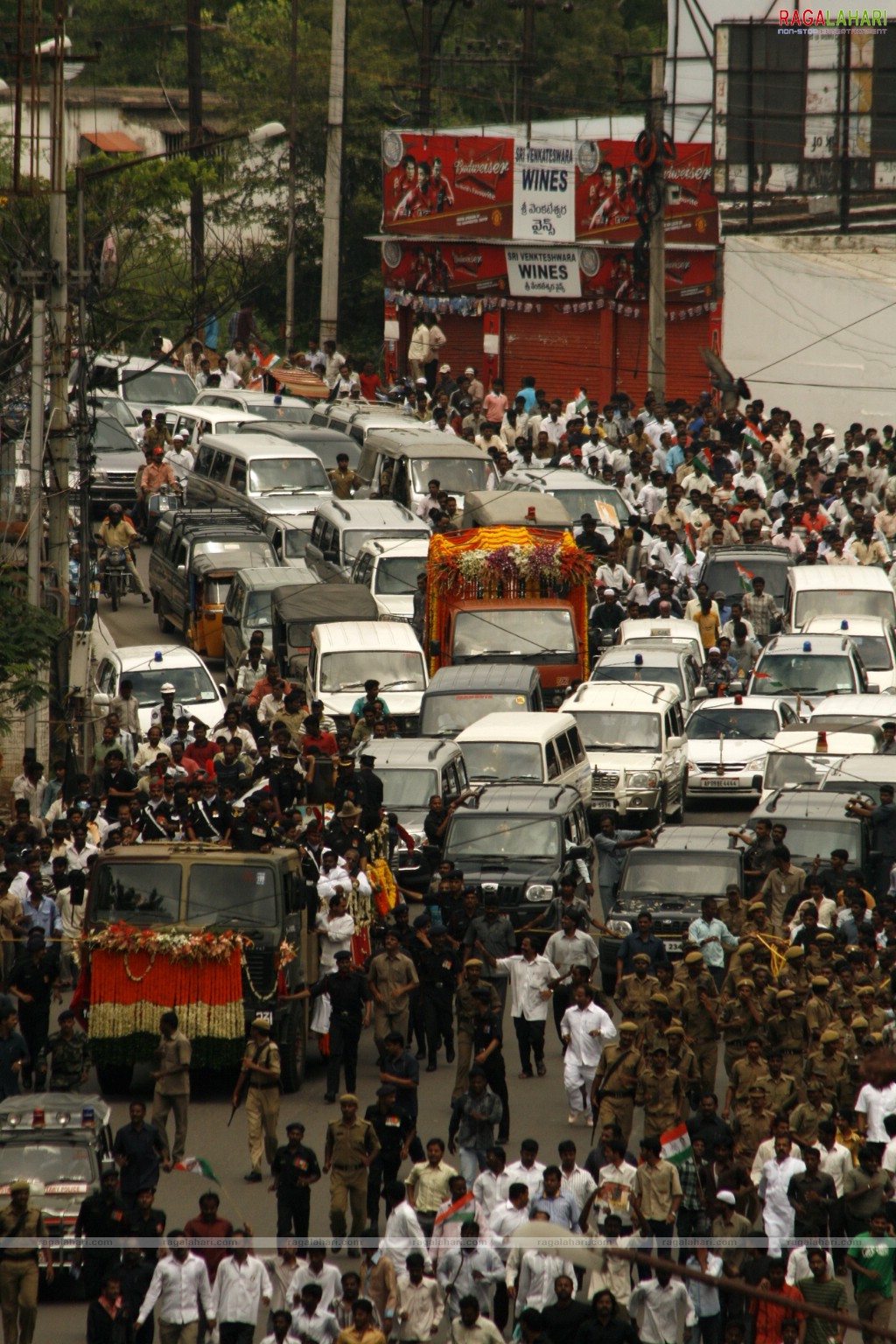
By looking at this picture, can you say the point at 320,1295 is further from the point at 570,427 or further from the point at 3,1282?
the point at 570,427

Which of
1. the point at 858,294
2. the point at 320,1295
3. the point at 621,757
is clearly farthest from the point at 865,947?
the point at 858,294

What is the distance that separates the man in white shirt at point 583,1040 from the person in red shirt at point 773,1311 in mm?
3803

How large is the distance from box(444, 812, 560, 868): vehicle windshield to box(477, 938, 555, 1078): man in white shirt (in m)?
2.76

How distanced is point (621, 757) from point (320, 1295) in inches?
547

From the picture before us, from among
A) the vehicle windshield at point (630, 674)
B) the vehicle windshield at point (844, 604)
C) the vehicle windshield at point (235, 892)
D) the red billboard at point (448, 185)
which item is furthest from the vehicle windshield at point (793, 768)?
the red billboard at point (448, 185)

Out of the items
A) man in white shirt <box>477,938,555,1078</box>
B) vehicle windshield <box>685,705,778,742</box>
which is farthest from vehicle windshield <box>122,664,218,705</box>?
man in white shirt <box>477,938,555,1078</box>

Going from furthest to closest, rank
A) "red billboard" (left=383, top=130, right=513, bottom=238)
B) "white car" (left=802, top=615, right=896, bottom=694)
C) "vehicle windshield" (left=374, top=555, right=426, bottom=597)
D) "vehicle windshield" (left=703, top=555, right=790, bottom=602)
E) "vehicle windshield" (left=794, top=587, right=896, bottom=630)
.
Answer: "red billboard" (left=383, top=130, right=513, bottom=238) → "vehicle windshield" (left=703, top=555, right=790, bottom=602) → "vehicle windshield" (left=374, top=555, right=426, bottom=597) → "vehicle windshield" (left=794, top=587, right=896, bottom=630) → "white car" (left=802, top=615, right=896, bottom=694)

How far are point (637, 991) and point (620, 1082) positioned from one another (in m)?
1.33

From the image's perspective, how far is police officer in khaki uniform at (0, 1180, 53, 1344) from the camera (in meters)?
13.9

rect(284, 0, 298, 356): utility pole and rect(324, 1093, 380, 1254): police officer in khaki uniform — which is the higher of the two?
rect(284, 0, 298, 356): utility pole

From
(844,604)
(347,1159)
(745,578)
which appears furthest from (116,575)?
(347,1159)

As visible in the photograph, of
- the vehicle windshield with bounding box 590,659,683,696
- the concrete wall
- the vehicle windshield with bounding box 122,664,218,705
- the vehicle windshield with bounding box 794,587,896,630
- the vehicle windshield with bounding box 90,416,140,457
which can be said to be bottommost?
the vehicle windshield with bounding box 122,664,218,705

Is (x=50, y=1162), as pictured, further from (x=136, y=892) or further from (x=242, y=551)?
(x=242, y=551)

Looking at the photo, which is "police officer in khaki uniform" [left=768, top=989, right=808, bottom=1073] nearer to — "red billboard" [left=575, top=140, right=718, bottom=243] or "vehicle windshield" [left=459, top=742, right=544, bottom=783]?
"vehicle windshield" [left=459, top=742, right=544, bottom=783]
